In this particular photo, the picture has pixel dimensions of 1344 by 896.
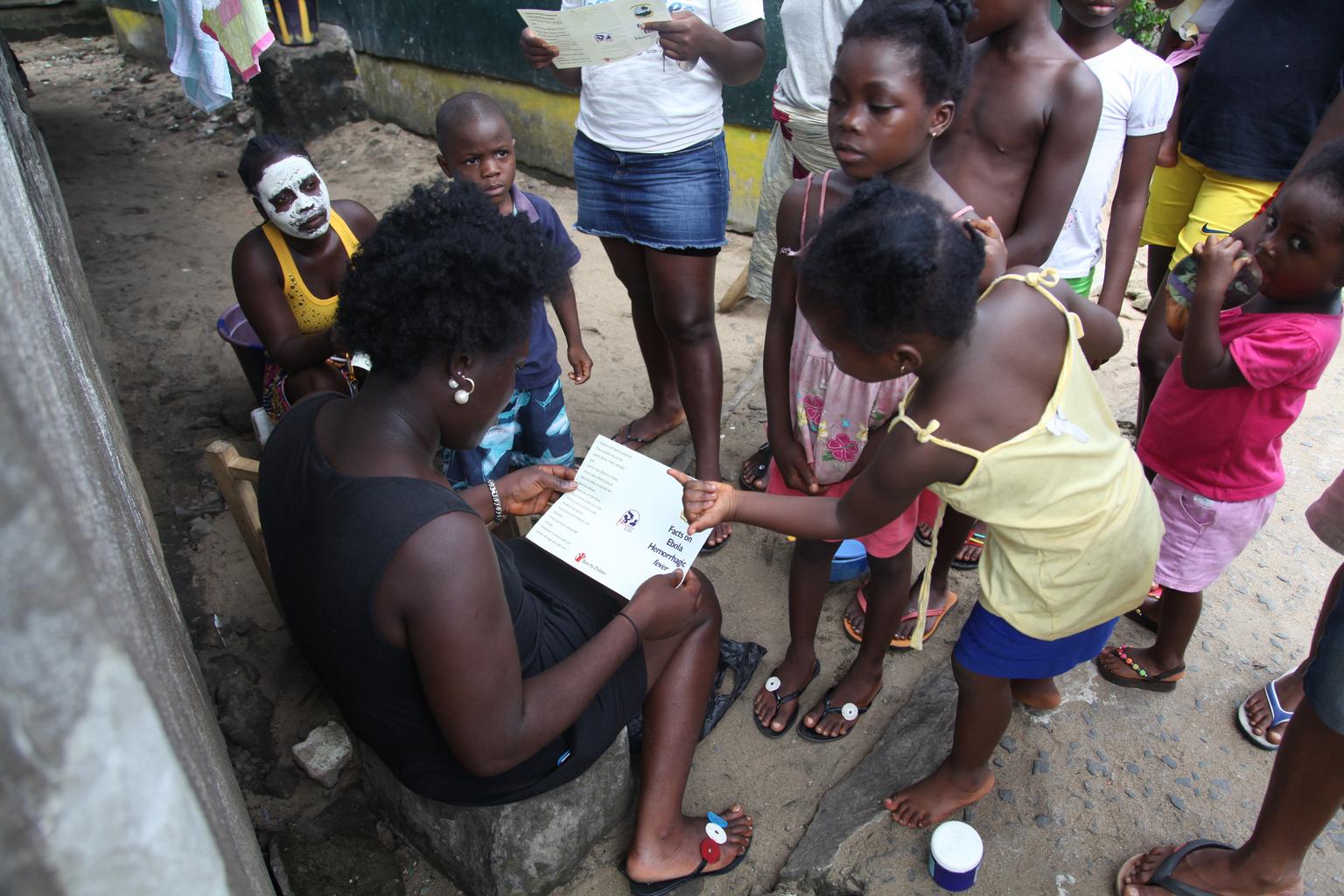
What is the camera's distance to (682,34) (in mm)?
2707

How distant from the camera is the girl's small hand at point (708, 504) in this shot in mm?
1875

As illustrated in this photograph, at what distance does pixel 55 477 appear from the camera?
26.1 inches

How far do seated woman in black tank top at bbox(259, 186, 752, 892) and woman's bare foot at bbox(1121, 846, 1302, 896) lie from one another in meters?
1.27

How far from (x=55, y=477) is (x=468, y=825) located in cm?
157

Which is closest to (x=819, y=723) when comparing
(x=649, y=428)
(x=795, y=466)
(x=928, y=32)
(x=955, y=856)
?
(x=955, y=856)

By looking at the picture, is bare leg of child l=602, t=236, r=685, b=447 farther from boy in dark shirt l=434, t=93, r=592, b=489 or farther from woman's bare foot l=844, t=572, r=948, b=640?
woman's bare foot l=844, t=572, r=948, b=640

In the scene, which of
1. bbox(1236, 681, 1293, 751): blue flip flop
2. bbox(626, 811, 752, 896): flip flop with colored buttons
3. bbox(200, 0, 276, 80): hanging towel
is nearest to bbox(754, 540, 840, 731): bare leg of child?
bbox(626, 811, 752, 896): flip flop with colored buttons

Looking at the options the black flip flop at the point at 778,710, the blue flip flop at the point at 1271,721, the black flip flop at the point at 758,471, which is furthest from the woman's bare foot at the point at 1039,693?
the black flip flop at the point at 758,471

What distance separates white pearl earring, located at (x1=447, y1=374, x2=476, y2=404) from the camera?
1623 mm

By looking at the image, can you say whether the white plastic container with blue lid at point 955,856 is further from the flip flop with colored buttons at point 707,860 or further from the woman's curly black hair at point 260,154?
the woman's curly black hair at point 260,154

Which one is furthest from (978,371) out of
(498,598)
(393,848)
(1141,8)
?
(1141,8)

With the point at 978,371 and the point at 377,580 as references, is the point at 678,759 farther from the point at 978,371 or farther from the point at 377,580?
the point at 978,371

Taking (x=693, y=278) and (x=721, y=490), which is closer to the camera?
(x=721, y=490)

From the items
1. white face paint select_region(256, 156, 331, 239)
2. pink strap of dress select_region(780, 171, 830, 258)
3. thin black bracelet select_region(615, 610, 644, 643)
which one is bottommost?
thin black bracelet select_region(615, 610, 644, 643)
